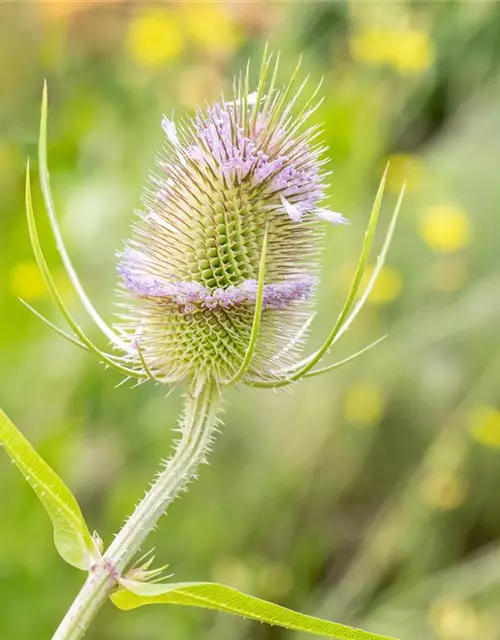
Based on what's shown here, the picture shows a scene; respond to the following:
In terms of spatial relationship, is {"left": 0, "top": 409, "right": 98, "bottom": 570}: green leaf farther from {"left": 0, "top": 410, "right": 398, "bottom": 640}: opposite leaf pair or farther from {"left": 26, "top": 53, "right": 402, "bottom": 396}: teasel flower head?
{"left": 26, "top": 53, "right": 402, "bottom": 396}: teasel flower head

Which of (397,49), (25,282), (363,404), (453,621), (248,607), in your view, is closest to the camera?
(248,607)

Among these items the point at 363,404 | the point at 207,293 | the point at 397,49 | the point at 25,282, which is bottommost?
the point at 25,282

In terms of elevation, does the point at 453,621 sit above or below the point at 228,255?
below

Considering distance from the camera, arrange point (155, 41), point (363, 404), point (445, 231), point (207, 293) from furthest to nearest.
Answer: point (155, 41)
point (445, 231)
point (363, 404)
point (207, 293)

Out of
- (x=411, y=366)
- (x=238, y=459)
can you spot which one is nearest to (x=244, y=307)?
(x=238, y=459)

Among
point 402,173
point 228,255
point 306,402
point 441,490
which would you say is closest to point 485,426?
point 441,490

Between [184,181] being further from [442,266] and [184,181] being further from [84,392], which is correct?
[442,266]

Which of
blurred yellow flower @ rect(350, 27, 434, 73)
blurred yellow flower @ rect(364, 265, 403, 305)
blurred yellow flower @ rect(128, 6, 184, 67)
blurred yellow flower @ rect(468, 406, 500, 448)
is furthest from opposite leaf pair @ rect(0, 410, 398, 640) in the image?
blurred yellow flower @ rect(128, 6, 184, 67)

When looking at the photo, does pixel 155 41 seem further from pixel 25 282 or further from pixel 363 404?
pixel 363 404

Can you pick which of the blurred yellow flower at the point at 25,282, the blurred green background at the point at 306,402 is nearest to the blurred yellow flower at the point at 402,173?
the blurred green background at the point at 306,402
